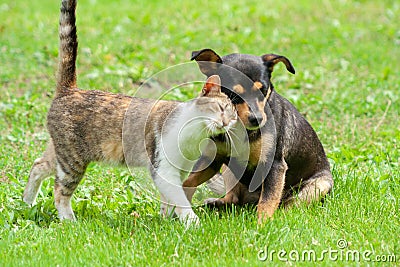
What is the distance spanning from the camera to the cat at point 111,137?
17.3ft

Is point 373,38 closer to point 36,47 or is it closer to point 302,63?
point 302,63

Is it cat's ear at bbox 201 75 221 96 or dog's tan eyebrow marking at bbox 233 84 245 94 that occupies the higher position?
Result: cat's ear at bbox 201 75 221 96

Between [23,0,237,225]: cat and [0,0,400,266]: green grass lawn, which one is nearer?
[0,0,400,266]: green grass lawn

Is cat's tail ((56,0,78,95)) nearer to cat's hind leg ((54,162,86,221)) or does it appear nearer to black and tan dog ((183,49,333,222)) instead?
cat's hind leg ((54,162,86,221))

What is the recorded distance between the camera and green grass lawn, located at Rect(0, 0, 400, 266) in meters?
4.75

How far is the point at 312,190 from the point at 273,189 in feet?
1.51

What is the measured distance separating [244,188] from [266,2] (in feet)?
28.3

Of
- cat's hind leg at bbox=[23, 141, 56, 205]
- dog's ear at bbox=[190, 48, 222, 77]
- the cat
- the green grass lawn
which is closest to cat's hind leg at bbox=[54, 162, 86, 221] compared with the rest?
the cat

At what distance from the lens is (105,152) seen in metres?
5.54

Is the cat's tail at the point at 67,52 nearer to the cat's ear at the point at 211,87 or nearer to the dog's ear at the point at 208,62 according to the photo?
the dog's ear at the point at 208,62

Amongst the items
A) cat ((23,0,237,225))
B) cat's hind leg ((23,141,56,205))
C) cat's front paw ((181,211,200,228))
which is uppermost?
cat ((23,0,237,225))

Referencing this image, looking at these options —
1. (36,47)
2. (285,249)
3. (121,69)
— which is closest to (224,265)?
(285,249)

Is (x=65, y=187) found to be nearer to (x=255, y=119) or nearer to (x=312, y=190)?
(x=255, y=119)

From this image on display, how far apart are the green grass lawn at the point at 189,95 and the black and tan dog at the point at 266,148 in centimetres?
20
